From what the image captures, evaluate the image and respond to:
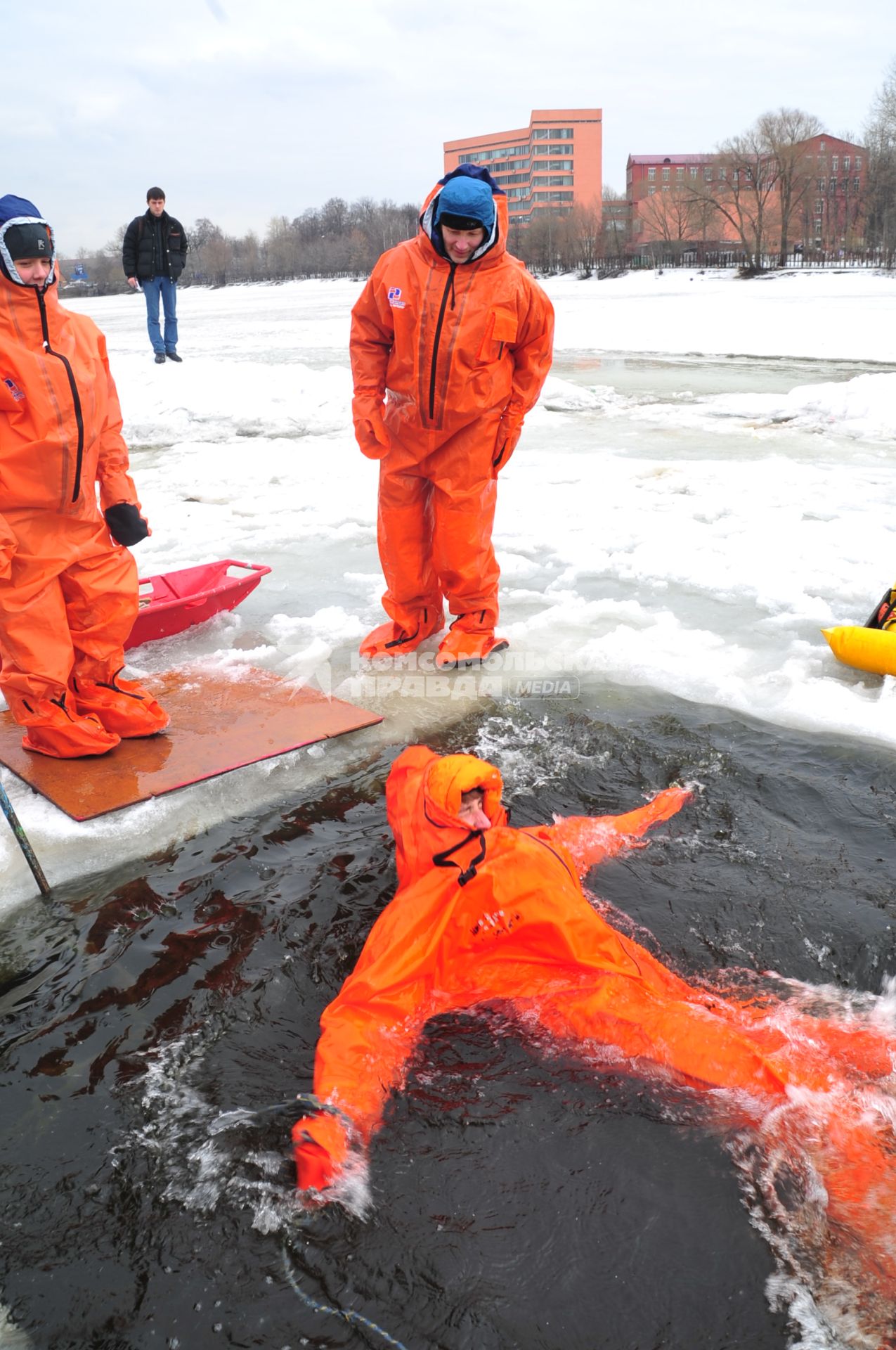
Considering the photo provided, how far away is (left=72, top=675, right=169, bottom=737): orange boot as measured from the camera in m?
3.49

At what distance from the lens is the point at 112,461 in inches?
131

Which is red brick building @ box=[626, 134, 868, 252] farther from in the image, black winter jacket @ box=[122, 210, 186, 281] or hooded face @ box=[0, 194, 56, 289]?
hooded face @ box=[0, 194, 56, 289]

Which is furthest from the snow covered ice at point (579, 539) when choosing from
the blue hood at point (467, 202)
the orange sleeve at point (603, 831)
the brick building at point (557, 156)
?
the brick building at point (557, 156)

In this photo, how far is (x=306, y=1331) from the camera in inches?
66.0

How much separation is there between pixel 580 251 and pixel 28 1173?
65226mm

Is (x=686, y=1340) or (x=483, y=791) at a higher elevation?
(x=483, y=791)

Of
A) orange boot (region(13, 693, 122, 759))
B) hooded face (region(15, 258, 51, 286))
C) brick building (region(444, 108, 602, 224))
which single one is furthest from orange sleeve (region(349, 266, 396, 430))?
brick building (region(444, 108, 602, 224))

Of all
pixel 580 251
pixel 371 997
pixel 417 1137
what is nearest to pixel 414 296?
pixel 371 997

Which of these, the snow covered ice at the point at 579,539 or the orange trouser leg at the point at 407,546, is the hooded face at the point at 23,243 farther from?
the snow covered ice at the point at 579,539

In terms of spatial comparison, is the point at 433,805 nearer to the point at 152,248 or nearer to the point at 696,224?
the point at 152,248

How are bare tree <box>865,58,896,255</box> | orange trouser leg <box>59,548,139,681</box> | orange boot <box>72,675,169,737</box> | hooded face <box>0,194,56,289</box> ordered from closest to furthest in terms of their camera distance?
hooded face <box>0,194,56,289</box>
orange trouser leg <box>59,548,139,681</box>
orange boot <box>72,675,169,737</box>
bare tree <box>865,58,896,255</box>

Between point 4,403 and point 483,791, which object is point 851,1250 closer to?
point 483,791

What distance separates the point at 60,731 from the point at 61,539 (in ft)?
2.33

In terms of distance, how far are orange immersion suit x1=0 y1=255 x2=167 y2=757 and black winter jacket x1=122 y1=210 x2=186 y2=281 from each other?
802 centimetres
